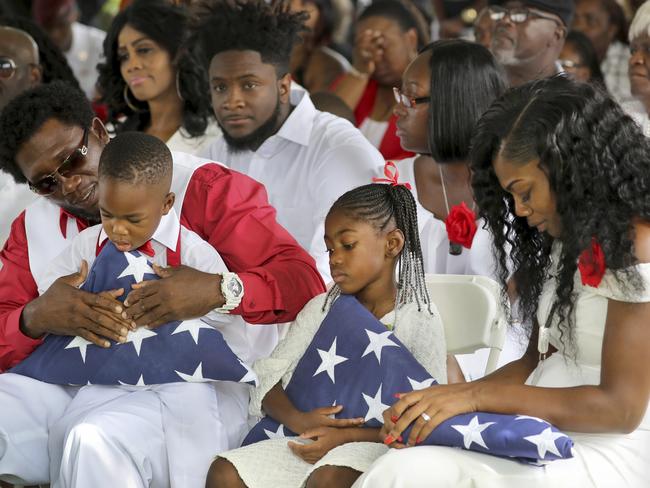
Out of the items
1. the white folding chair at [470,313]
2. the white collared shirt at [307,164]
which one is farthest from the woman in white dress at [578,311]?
the white collared shirt at [307,164]

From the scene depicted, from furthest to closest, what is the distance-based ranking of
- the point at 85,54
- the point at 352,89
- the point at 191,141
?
the point at 85,54 → the point at 352,89 → the point at 191,141

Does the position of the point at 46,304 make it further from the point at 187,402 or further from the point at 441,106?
the point at 441,106

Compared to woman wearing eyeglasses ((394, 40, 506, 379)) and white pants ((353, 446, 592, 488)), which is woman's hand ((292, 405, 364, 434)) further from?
woman wearing eyeglasses ((394, 40, 506, 379))

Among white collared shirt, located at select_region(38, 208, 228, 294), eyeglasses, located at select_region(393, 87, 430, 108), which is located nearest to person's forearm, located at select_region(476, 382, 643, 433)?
white collared shirt, located at select_region(38, 208, 228, 294)

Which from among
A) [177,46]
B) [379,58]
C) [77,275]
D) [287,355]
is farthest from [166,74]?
[287,355]

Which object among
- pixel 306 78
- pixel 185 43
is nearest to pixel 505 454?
pixel 185 43

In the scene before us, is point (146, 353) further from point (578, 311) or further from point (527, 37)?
point (527, 37)

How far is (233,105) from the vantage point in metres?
4.30

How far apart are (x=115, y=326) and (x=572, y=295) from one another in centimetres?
120

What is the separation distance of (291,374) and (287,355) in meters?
0.06

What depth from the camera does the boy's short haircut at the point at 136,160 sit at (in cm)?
306

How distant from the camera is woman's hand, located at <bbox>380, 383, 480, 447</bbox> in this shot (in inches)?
103

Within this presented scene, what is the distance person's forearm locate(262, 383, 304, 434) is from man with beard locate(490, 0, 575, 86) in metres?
2.41

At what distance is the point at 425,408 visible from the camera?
2625 millimetres
